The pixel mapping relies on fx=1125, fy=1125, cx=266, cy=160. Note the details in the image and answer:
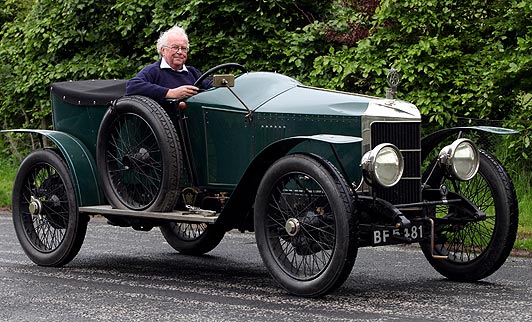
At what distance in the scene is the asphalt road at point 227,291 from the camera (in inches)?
261

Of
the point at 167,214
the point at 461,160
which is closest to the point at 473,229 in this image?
the point at 461,160

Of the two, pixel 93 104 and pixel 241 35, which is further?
pixel 241 35

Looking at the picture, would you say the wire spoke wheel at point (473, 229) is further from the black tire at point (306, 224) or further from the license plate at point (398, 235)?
the black tire at point (306, 224)

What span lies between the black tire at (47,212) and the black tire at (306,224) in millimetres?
1925

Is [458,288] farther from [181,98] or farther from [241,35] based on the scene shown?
[241,35]

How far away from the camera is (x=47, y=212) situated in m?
9.02

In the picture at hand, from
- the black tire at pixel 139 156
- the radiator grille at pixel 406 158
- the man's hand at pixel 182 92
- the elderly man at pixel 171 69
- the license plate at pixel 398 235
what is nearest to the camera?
the license plate at pixel 398 235

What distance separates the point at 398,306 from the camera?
682cm

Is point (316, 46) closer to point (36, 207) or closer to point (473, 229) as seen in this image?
point (36, 207)

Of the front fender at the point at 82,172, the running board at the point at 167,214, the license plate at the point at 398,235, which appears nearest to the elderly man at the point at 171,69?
the front fender at the point at 82,172

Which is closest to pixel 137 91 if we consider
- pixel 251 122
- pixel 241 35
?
pixel 251 122

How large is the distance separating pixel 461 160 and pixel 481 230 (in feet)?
2.08

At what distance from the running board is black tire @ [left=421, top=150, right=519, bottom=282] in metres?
1.55

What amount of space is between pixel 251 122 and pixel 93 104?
1558 millimetres
